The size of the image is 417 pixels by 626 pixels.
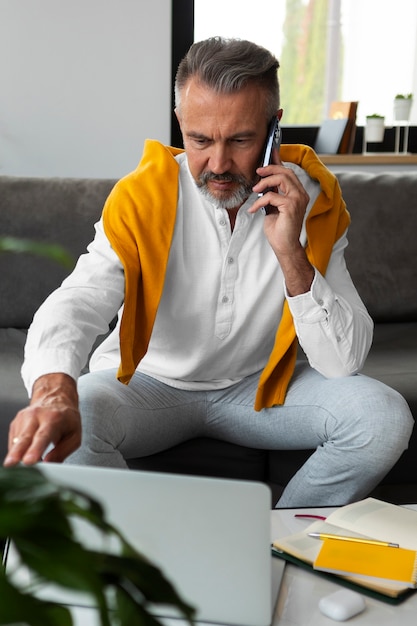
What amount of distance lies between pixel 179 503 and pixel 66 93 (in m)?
2.45

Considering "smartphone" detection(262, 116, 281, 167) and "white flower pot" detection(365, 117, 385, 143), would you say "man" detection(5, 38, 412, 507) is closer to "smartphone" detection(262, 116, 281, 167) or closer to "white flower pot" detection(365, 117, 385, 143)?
"smartphone" detection(262, 116, 281, 167)

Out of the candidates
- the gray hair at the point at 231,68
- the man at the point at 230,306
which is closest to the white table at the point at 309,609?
the man at the point at 230,306

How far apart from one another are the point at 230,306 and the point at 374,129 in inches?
77.9

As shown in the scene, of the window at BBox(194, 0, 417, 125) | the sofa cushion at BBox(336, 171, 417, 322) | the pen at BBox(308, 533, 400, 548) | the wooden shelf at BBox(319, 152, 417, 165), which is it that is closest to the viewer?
the pen at BBox(308, 533, 400, 548)

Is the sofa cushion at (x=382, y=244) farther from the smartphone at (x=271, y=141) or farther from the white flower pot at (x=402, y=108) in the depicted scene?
the white flower pot at (x=402, y=108)

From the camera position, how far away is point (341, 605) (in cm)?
108

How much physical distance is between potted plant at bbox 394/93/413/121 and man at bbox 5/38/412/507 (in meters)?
1.78

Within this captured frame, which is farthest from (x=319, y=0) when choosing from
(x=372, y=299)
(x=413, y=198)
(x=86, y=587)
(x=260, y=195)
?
(x=86, y=587)

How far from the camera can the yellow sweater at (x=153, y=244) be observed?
181cm

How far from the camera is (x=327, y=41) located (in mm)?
3658

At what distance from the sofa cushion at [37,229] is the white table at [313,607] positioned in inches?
53.2

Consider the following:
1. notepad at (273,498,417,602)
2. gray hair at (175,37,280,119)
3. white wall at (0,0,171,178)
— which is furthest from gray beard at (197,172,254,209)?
white wall at (0,0,171,178)

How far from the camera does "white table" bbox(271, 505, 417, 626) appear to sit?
1.08m

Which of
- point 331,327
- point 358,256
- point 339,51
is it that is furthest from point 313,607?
point 339,51
